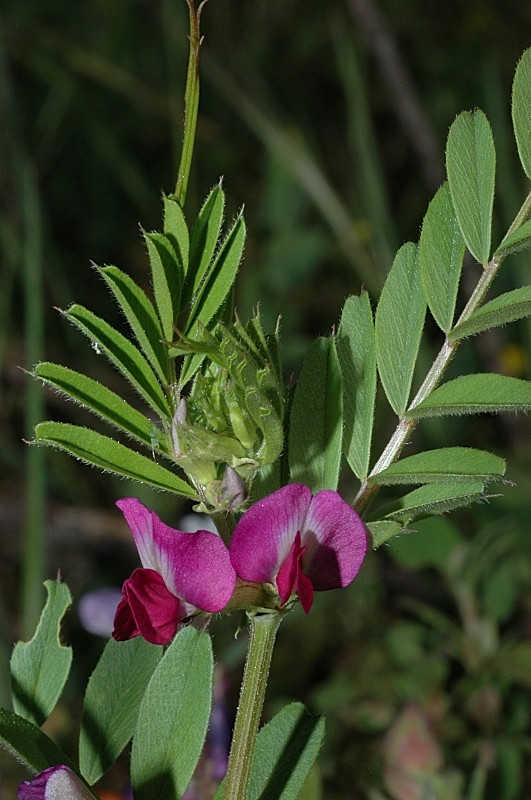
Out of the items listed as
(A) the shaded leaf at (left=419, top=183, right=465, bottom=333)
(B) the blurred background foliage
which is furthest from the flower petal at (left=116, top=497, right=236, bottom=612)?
(B) the blurred background foliage

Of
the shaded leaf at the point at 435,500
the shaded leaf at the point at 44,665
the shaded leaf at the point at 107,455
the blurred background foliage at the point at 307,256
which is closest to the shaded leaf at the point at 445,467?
the shaded leaf at the point at 435,500

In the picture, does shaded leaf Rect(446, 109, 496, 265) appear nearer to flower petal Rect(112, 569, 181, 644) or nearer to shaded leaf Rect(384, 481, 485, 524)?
shaded leaf Rect(384, 481, 485, 524)

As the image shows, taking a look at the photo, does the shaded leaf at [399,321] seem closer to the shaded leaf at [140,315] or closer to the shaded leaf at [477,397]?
the shaded leaf at [477,397]

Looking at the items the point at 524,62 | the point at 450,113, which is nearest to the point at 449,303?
the point at 524,62

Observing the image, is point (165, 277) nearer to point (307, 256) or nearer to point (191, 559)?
point (191, 559)

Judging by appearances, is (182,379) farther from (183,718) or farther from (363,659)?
(363,659)

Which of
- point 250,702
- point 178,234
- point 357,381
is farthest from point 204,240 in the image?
point 250,702
